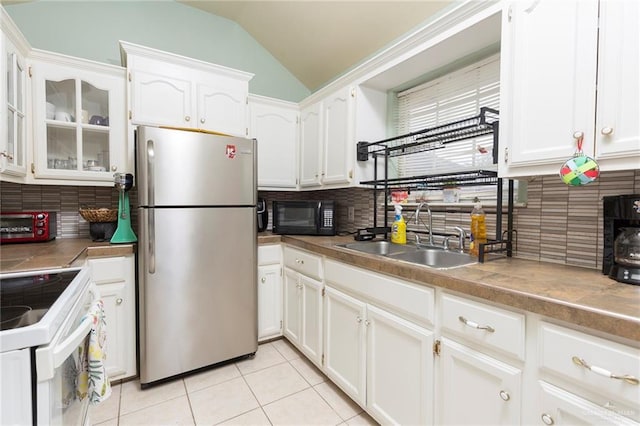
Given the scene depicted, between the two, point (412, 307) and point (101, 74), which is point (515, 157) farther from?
point (101, 74)

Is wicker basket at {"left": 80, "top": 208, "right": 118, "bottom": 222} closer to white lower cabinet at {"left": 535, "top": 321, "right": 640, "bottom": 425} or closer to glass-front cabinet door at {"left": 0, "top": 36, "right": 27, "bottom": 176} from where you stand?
glass-front cabinet door at {"left": 0, "top": 36, "right": 27, "bottom": 176}

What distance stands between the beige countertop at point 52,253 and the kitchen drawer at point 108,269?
0.13 feet

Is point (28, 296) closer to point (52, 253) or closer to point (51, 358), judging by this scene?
point (51, 358)

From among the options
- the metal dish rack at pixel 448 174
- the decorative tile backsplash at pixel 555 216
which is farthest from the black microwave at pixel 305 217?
the decorative tile backsplash at pixel 555 216

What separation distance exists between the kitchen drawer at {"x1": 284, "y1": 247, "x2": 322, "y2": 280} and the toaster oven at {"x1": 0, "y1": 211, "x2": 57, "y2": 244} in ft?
5.21

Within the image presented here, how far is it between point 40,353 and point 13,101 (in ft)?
5.44

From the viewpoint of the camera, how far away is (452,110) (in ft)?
6.22

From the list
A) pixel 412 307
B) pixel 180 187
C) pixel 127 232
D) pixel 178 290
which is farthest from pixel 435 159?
pixel 127 232

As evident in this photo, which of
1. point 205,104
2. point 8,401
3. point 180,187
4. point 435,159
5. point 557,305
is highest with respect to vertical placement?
point 205,104

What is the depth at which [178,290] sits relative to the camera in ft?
5.87

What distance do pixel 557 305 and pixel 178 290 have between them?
1823 mm

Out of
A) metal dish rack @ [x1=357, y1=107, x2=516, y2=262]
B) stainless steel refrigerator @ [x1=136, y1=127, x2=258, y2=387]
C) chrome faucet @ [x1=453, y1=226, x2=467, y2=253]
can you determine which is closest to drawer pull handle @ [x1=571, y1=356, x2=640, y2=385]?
metal dish rack @ [x1=357, y1=107, x2=516, y2=262]

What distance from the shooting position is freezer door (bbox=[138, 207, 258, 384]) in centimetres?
172

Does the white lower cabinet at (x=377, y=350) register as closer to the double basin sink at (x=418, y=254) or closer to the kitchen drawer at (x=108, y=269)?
the double basin sink at (x=418, y=254)
